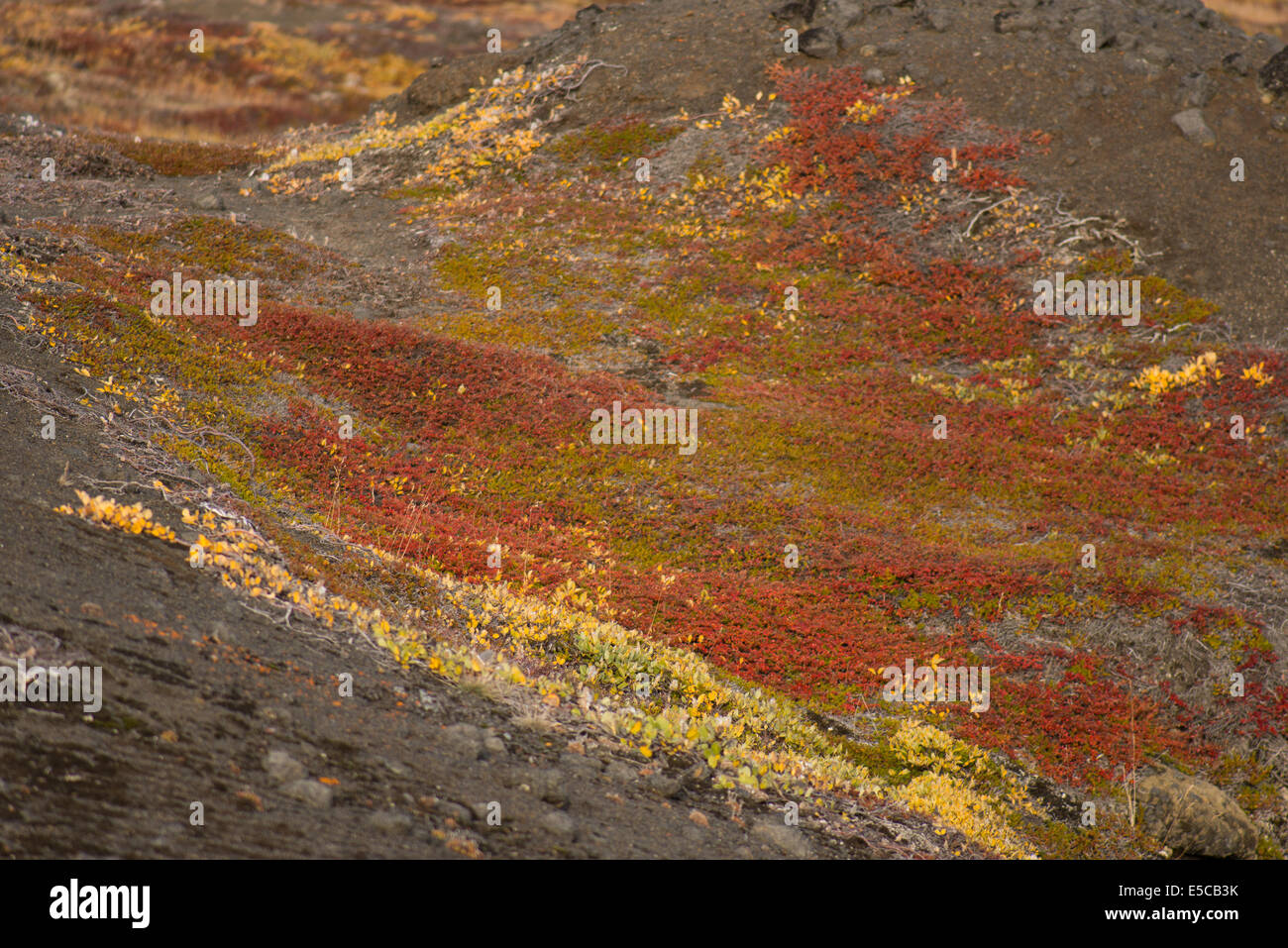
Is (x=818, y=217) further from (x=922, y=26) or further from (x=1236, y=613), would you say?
(x=1236, y=613)

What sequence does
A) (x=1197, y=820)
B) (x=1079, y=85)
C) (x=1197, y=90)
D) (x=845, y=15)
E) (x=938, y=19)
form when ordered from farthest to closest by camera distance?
(x=845, y=15)
(x=938, y=19)
(x=1079, y=85)
(x=1197, y=90)
(x=1197, y=820)

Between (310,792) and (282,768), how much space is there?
0.34 metres

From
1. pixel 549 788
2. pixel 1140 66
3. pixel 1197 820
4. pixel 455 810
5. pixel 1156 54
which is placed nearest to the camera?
pixel 455 810

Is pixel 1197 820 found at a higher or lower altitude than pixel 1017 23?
lower

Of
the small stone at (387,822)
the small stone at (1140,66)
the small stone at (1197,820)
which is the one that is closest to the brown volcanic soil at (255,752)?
the small stone at (387,822)

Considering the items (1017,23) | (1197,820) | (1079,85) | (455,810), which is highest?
(1017,23)

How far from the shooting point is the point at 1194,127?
27.3 metres

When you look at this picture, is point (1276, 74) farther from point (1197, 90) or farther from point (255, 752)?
point (255, 752)

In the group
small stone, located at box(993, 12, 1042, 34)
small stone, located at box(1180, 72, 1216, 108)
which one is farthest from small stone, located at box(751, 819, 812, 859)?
small stone, located at box(993, 12, 1042, 34)

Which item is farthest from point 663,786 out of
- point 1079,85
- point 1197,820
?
point 1079,85

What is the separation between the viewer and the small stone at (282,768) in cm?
636

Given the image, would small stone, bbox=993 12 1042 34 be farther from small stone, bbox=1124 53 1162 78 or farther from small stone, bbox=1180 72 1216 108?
small stone, bbox=1180 72 1216 108

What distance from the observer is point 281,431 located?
15.5 m
